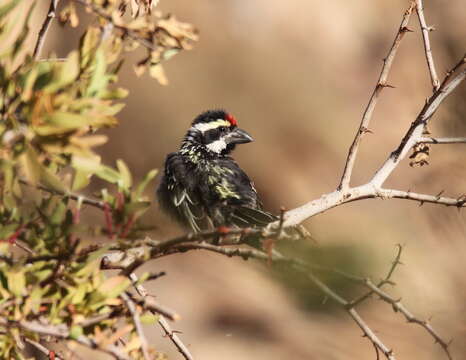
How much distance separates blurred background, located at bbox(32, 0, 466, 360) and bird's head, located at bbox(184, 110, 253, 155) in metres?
1.30

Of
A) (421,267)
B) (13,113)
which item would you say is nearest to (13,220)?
(13,113)

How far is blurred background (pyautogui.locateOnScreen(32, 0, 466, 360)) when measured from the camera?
20.2 feet

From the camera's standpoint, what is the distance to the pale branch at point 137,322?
1.42 m

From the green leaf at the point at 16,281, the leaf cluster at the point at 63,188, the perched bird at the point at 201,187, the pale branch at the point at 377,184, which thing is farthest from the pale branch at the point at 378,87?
the green leaf at the point at 16,281

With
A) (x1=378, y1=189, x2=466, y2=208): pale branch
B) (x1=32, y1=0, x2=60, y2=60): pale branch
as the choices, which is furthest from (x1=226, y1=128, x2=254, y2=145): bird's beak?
(x1=32, y1=0, x2=60, y2=60): pale branch

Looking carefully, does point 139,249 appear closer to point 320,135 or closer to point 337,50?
point 320,135

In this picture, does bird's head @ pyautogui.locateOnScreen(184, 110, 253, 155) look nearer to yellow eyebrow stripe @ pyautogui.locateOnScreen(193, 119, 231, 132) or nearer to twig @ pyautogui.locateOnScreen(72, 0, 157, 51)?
yellow eyebrow stripe @ pyautogui.locateOnScreen(193, 119, 231, 132)

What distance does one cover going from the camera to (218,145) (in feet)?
14.9

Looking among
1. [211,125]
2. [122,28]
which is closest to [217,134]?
[211,125]

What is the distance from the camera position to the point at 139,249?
2.27 m

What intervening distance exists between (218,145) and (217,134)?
74 millimetres

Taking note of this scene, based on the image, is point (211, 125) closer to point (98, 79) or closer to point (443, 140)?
point (443, 140)

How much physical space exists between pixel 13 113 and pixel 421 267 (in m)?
4.98

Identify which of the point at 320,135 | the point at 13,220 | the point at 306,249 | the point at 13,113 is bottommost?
the point at 13,220
